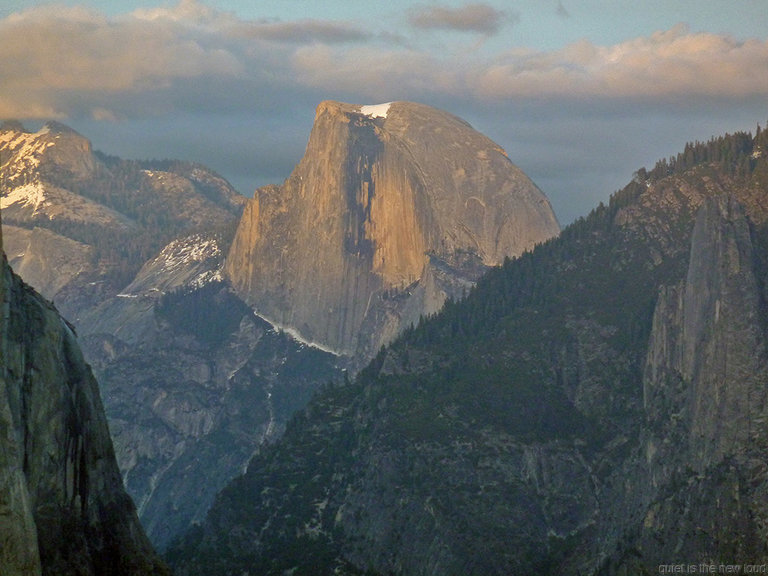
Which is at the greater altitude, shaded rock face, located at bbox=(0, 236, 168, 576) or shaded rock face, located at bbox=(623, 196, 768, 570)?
shaded rock face, located at bbox=(0, 236, 168, 576)

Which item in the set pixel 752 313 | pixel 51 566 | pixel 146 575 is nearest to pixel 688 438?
pixel 752 313

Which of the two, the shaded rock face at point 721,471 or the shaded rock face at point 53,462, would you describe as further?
the shaded rock face at point 721,471

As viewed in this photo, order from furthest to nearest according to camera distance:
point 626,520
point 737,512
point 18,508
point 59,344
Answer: point 626,520 < point 737,512 < point 59,344 < point 18,508

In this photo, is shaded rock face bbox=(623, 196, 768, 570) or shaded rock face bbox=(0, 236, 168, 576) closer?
shaded rock face bbox=(0, 236, 168, 576)

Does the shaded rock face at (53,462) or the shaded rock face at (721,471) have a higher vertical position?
the shaded rock face at (53,462)

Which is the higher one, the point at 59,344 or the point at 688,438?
the point at 59,344

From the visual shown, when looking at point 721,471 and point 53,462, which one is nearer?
point 53,462

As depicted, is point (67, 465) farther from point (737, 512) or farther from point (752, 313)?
point (752, 313)

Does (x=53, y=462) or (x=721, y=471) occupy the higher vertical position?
(x=53, y=462)
